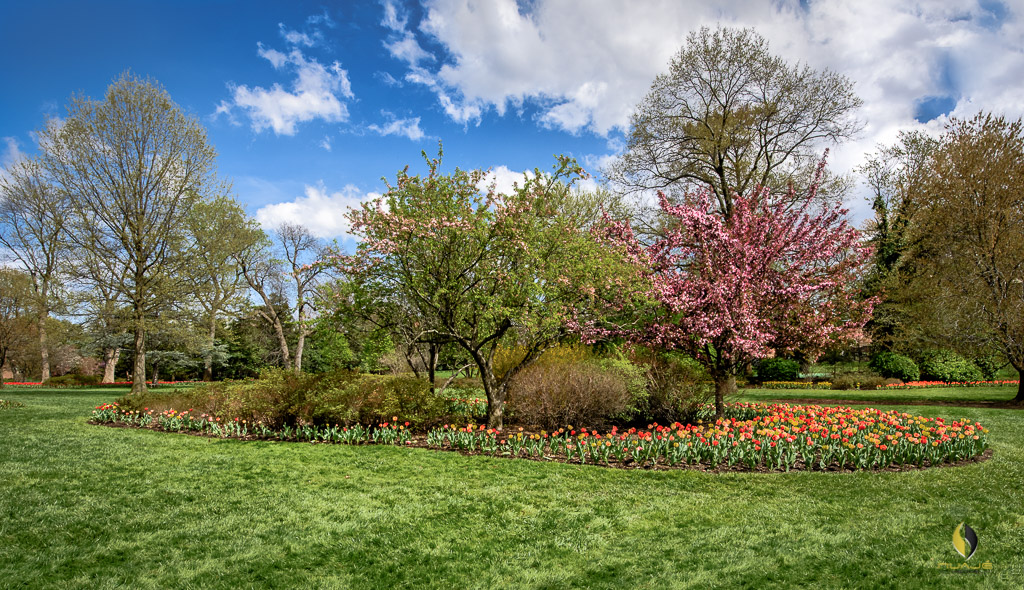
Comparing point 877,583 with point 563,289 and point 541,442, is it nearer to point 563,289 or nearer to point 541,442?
point 541,442

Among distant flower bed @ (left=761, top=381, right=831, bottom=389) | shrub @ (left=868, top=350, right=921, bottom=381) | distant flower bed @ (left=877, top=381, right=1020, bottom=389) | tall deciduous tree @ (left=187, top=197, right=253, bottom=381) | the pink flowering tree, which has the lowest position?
distant flower bed @ (left=761, top=381, right=831, bottom=389)

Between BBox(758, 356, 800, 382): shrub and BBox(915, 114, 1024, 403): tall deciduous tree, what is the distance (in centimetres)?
846

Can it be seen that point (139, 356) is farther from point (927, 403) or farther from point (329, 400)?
point (927, 403)

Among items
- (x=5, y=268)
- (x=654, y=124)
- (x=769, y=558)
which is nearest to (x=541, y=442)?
(x=769, y=558)

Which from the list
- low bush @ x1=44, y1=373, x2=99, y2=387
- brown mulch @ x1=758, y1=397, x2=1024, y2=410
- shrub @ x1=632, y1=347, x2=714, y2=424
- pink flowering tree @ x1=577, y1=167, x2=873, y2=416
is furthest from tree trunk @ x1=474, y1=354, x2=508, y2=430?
low bush @ x1=44, y1=373, x2=99, y2=387

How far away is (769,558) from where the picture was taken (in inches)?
136

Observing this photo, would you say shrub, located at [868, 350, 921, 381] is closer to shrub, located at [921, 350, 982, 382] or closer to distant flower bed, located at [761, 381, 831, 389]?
shrub, located at [921, 350, 982, 382]

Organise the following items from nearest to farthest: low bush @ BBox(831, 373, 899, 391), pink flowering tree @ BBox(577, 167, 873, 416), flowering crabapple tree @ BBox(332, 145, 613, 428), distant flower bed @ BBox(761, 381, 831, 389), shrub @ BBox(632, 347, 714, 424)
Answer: flowering crabapple tree @ BBox(332, 145, 613, 428) → pink flowering tree @ BBox(577, 167, 873, 416) → shrub @ BBox(632, 347, 714, 424) → low bush @ BBox(831, 373, 899, 391) → distant flower bed @ BBox(761, 381, 831, 389)

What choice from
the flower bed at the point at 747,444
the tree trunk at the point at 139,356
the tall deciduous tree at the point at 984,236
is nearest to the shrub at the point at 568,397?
the flower bed at the point at 747,444

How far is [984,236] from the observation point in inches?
565

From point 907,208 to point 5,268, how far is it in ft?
138

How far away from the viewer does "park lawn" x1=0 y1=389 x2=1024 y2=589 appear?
3.26m

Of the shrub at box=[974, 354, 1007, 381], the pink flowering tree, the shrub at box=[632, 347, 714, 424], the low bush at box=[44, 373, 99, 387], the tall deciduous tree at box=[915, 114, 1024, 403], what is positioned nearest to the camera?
the pink flowering tree

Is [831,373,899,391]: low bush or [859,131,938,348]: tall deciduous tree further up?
[859,131,938,348]: tall deciduous tree
